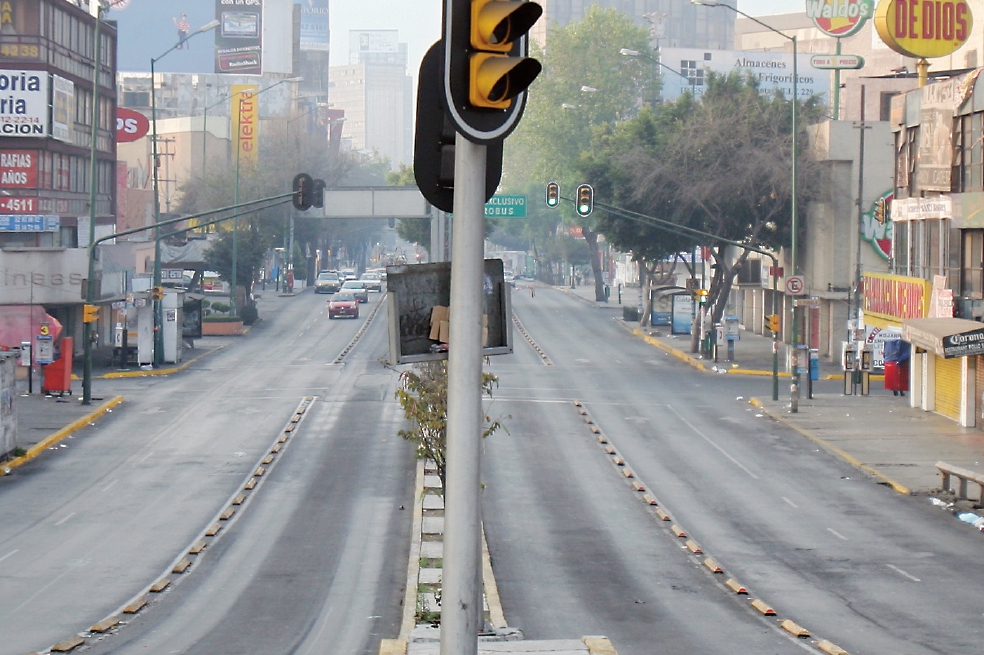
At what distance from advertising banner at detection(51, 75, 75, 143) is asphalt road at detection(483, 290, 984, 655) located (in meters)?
25.5

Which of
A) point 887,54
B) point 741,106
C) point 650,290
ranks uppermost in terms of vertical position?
point 887,54

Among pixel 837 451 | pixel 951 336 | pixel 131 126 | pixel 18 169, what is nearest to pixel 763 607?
pixel 837 451

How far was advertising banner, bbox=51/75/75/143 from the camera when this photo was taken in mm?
54406

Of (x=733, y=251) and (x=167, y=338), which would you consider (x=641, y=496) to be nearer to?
(x=167, y=338)

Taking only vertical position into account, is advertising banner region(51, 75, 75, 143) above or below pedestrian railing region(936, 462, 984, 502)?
above

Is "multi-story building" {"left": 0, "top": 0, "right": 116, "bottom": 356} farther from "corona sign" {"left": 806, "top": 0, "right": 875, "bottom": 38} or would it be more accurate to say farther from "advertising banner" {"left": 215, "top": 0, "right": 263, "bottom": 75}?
"advertising banner" {"left": 215, "top": 0, "right": 263, "bottom": 75}

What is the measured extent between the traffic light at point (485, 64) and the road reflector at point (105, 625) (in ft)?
40.5

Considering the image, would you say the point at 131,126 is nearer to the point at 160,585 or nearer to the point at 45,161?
the point at 45,161

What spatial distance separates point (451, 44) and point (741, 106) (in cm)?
5171

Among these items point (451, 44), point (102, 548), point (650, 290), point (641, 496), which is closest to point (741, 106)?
point (650, 290)

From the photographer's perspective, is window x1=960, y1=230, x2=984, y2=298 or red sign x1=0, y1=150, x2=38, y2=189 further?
red sign x1=0, y1=150, x2=38, y2=189

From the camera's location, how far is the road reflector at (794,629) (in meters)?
16.6

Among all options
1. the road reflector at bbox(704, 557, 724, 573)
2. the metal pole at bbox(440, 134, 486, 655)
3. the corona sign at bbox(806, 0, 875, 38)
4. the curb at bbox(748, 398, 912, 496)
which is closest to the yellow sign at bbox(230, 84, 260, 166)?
the corona sign at bbox(806, 0, 875, 38)

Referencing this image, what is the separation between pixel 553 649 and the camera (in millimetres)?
11734
